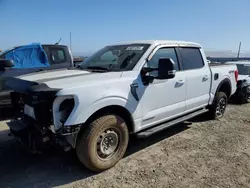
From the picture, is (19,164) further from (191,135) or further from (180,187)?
(191,135)

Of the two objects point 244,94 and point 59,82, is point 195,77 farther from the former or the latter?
point 244,94

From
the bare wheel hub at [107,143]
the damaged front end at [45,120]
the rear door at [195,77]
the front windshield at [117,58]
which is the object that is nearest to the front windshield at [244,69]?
the rear door at [195,77]

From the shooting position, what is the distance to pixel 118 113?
11.3 feet

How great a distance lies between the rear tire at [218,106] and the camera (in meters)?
5.51

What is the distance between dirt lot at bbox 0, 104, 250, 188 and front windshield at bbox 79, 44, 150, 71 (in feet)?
5.04

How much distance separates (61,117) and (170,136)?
2613 mm

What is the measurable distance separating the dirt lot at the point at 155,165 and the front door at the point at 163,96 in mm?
587

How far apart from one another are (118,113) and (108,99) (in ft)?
1.44

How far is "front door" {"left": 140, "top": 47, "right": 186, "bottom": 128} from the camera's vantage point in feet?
12.0

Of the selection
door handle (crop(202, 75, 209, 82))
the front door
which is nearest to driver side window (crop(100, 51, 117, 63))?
the front door

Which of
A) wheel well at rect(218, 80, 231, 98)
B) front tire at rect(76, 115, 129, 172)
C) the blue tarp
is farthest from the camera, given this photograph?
the blue tarp

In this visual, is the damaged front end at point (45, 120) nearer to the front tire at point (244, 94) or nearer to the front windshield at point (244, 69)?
the front tire at point (244, 94)

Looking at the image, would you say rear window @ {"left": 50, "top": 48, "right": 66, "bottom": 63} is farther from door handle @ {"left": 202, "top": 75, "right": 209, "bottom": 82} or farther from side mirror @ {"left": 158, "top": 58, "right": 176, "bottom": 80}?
side mirror @ {"left": 158, "top": 58, "right": 176, "bottom": 80}

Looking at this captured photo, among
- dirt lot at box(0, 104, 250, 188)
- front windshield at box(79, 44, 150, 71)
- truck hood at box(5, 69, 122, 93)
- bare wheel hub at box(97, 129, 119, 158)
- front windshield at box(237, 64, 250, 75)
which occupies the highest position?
front windshield at box(79, 44, 150, 71)
